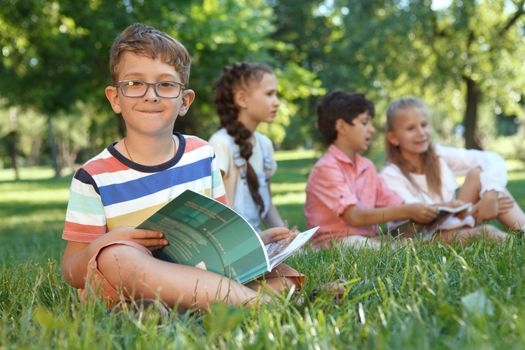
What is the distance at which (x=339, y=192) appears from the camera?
4.35m

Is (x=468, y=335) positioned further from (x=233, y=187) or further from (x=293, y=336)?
(x=233, y=187)

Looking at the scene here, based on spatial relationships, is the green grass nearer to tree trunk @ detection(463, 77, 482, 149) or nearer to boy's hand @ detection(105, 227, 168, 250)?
boy's hand @ detection(105, 227, 168, 250)

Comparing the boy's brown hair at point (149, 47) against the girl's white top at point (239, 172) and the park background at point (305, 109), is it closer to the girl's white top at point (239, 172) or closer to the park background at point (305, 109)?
the park background at point (305, 109)

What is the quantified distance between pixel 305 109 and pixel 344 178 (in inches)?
616

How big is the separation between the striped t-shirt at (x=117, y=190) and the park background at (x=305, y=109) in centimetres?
31

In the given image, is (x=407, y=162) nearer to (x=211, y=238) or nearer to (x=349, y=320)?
(x=211, y=238)

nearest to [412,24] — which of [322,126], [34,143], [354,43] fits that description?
[354,43]

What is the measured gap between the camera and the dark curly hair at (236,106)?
4406mm

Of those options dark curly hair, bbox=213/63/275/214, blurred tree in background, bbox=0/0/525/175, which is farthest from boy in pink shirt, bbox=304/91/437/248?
blurred tree in background, bbox=0/0/525/175

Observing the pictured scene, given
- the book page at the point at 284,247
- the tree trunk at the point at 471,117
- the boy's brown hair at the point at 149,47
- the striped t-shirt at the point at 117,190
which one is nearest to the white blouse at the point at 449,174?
the book page at the point at 284,247

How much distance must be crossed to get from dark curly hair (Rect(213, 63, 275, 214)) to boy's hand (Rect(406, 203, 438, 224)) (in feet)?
3.41

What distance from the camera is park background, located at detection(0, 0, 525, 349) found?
167cm

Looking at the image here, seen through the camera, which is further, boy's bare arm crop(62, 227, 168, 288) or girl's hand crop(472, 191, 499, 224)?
girl's hand crop(472, 191, 499, 224)

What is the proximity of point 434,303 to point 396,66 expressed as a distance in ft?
52.7
